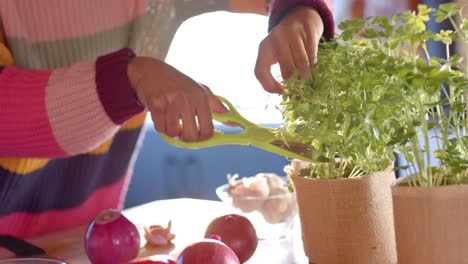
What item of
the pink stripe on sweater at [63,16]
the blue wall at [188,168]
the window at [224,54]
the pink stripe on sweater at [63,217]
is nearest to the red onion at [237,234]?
the pink stripe on sweater at [63,217]

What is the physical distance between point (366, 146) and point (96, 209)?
73 cm

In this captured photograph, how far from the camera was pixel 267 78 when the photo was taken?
0.86 meters

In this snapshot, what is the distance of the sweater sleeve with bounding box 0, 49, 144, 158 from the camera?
0.86 m

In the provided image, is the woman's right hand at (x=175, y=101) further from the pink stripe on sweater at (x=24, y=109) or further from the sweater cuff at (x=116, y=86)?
the pink stripe on sweater at (x=24, y=109)

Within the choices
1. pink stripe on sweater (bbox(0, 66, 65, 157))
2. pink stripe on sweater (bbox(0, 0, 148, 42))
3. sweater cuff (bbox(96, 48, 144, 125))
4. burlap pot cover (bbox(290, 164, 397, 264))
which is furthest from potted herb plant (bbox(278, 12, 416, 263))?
pink stripe on sweater (bbox(0, 0, 148, 42))

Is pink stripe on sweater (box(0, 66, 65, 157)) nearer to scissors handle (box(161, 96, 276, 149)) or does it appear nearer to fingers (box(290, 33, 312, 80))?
scissors handle (box(161, 96, 276, 149))

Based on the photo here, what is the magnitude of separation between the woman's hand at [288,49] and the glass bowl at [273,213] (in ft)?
0.61

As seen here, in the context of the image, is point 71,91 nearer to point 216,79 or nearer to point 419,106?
point 419,106

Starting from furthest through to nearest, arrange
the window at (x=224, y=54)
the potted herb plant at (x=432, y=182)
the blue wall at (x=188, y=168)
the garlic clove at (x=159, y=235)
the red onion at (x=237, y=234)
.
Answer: the window at (x=224, y=54) → the blue wall at (x=188, y=168) → the garlic clove at (x=159, y=235) → the red onion at (x=237, y=234) → the potted herb plant at (x=432, y=182)

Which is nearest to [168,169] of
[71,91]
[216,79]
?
[216,79]

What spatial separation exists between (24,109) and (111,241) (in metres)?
0.22

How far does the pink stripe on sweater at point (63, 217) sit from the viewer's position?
115cm

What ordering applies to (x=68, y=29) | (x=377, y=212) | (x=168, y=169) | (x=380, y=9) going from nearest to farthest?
(x=377, y=212) < (x=68, y=29) < (x=380, y=9) < (x=168, y=169)

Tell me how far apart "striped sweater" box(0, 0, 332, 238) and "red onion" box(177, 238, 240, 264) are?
0.25 m
